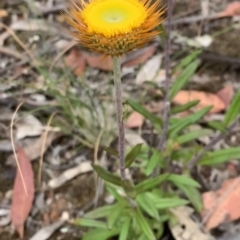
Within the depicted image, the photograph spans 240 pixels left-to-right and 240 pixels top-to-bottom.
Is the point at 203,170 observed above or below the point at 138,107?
below

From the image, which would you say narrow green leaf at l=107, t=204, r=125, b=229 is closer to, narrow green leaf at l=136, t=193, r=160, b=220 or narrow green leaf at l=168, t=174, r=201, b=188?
narrow green leaf at l=136, t=193, r=160, b=220

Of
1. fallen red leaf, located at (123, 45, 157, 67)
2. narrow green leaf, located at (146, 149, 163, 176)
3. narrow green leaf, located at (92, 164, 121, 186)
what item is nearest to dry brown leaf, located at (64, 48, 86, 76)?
fallen red leaf, located at (123, 45, 157, 67)

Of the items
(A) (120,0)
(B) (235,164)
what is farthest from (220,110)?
(A) (120,0)

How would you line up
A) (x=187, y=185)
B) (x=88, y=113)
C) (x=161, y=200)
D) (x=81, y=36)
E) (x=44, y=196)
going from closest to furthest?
1. (x=81, y=36)
2. (x=161, y=200)
3. (x=187, y=185)
4. (x=44, y=196)
5. (x=88, y=113)

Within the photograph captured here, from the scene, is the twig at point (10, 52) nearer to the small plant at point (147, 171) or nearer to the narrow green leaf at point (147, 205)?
the small plant at point (147, 171)

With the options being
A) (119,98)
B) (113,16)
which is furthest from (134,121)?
(113,16)

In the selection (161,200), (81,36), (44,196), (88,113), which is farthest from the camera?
(88,113)

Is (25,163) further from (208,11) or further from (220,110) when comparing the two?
(208,11)
